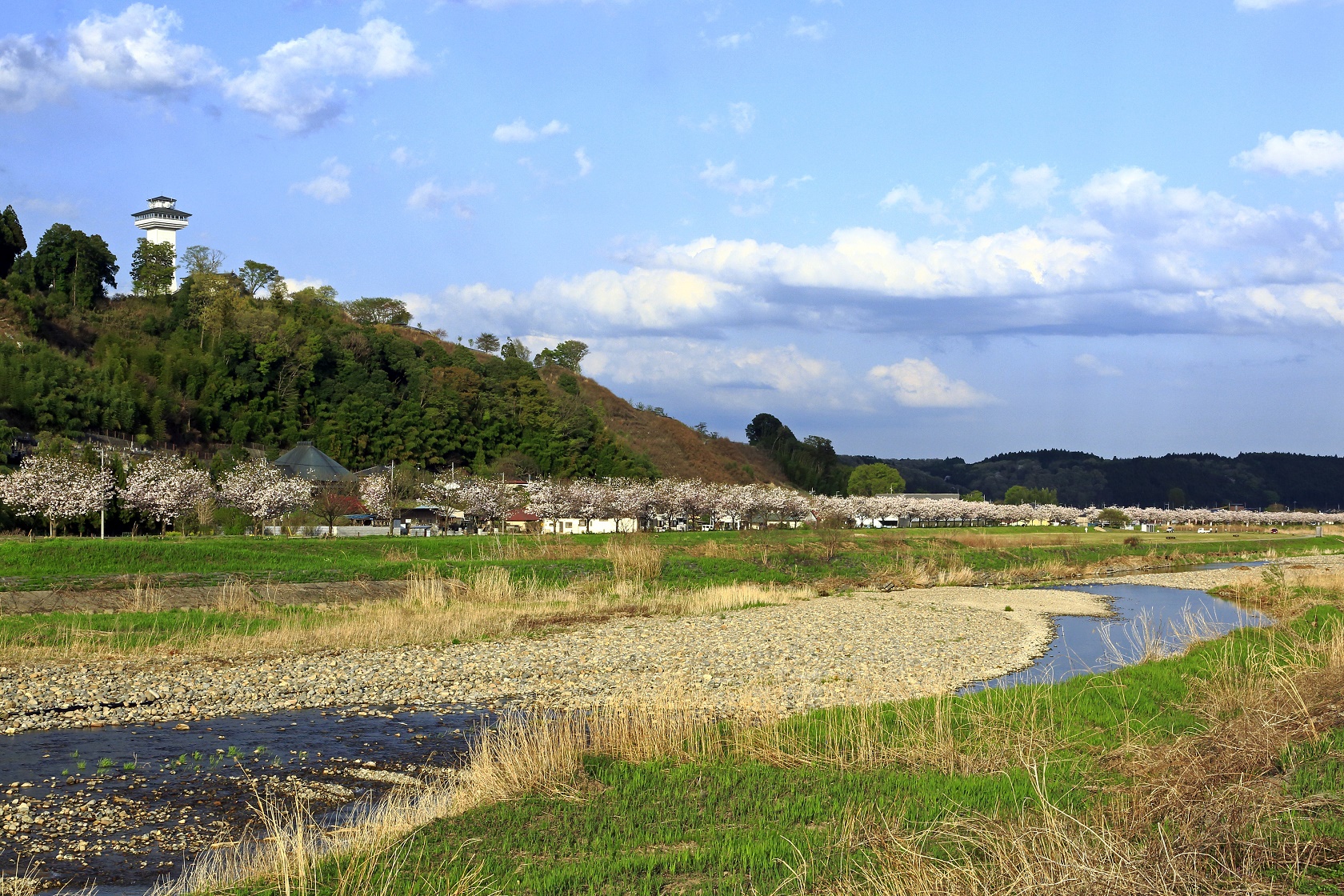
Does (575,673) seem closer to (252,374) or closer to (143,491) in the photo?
(143,491)

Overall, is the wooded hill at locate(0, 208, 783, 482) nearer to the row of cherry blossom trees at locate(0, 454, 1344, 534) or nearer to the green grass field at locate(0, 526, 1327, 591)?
the row of cherry blossom trees at locate(0, 454, 1344, 534)

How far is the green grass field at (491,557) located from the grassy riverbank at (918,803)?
26.0 metres

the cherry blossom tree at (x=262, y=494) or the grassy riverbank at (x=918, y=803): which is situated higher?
the cherry blossom tree at (x=262, y=494)

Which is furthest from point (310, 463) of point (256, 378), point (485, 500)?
point (485, 500)

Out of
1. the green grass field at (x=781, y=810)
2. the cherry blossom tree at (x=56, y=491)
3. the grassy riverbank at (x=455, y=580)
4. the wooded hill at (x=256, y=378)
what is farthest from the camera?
the wooded hill at (x=256, y=378)

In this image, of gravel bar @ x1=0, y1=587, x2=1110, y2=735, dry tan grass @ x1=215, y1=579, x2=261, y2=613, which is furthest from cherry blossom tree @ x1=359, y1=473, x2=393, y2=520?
gravel bar @ x1=0, y1=587, x2=1110, y2=735

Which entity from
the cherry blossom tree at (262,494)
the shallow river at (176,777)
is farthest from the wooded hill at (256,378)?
the shallow river at (176,777)

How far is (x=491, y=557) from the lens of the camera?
160 feet

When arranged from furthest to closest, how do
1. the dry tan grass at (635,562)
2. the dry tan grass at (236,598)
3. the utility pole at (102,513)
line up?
the utility pole at (102,513), the dry tan grass at (635,562), the dry tan grass at (236,598)

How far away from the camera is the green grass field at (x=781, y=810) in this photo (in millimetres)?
8781

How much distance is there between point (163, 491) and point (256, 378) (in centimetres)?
6069

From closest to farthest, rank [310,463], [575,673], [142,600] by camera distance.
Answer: [575,673], [142,600], [310,463]

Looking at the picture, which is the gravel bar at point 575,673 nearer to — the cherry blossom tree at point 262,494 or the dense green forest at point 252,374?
the cherry blossom tree at point 262,494

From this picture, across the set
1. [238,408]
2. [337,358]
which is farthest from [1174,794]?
[337,358]
